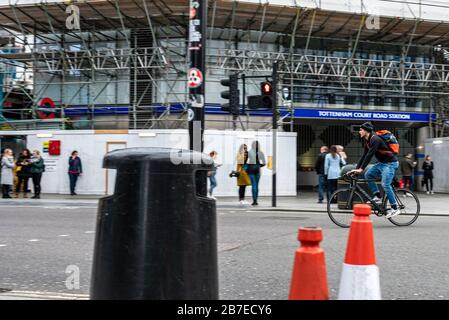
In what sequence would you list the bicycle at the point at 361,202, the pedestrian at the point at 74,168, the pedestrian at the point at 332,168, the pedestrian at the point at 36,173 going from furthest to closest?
1. the pedestrian at the point at 74,168
2. the pedestrian at the point at 36,173
3. the pedestrian at the point at 332,168
4. the bicycle at the point at 361,202

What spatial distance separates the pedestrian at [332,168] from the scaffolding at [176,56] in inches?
254

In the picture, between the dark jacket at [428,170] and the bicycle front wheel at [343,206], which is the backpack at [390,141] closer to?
the bicycle front wheel at [343,206]

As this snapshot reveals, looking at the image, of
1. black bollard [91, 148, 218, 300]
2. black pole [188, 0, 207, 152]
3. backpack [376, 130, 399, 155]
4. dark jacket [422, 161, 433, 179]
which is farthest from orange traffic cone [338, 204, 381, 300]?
dark jacket [422, 161, 433, 179]

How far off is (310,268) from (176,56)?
19.3 m

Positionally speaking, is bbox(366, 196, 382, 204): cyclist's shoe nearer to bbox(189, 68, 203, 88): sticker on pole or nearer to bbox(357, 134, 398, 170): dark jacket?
bbox(357, 134, 398, 170): dark jacket

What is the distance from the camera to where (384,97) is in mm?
23781

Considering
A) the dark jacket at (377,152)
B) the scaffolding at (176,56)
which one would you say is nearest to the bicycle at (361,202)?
the dark jacket at (377,152)

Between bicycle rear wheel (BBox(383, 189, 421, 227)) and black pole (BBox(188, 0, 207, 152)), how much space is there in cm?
361

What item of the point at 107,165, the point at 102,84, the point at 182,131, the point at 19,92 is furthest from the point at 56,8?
the point at 107,165

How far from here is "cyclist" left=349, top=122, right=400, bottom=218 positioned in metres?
8.98

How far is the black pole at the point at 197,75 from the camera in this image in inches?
343
